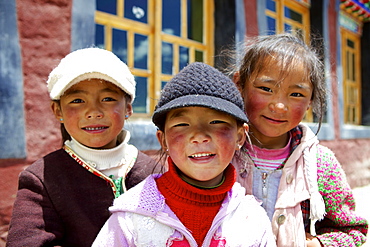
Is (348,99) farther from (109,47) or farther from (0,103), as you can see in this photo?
(0,103)

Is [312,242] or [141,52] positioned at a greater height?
[141,52]

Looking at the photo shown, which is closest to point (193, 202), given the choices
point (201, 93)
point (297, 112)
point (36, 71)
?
point (201, 93)

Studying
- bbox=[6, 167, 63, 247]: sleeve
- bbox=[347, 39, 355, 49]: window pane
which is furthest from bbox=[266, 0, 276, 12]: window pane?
bbox=[6, 167, 63, 247]: sleeve

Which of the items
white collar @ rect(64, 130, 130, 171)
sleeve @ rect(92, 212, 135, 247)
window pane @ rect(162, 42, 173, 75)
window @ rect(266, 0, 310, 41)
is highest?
window @ rect(266, 0, 310, 41)

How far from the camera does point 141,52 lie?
3480mm

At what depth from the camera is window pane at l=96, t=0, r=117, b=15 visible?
311 cm

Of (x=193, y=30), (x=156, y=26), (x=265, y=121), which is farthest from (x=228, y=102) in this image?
(x=193, y=30)

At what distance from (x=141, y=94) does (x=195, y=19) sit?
3.95 feet

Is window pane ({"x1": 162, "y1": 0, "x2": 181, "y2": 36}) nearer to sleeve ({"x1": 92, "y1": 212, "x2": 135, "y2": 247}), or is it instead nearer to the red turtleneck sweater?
the red turtleneck sweater

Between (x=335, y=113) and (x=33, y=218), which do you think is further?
(x=335, y=113)

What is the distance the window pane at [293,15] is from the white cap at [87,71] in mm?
4427

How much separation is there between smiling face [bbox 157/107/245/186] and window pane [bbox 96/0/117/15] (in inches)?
88.6

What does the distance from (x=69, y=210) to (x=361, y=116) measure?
739 cm

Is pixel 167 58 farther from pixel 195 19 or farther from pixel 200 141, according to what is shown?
pixel 200 141
